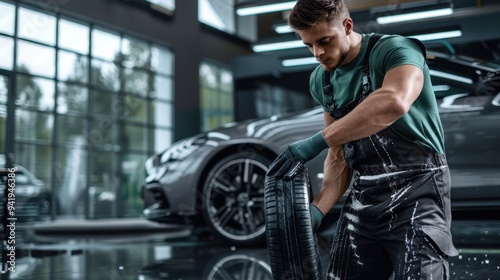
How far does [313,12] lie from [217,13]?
585 inches

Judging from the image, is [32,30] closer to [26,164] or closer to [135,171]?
[26,164]

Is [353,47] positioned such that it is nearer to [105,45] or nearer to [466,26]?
[466,26]

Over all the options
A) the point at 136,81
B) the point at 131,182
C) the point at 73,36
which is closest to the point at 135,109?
the point at 136,81

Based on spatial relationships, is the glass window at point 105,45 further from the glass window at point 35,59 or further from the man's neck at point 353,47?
the man's neck at point 353,47

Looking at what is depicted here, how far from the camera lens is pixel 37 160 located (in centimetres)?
1095

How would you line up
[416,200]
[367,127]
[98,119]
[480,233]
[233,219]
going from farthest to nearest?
[98,119]
[480,233]
[233,219]
[416,200]
[367,127]

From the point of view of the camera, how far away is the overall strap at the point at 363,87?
1.51m

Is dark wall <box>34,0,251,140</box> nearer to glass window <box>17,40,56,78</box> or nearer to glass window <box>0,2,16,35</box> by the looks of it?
glass window <box>17,40,56,78</box>

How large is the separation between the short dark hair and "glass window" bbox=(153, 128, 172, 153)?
12.6m

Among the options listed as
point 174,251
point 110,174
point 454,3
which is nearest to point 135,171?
point 110,174

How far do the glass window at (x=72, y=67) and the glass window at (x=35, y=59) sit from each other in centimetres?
18

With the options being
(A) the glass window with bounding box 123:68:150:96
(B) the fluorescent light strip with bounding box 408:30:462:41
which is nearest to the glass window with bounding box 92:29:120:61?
(A) the glass window with bounding box 123:68:150:96

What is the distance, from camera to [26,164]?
1073 centimetres

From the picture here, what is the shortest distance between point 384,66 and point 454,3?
23.7ft
